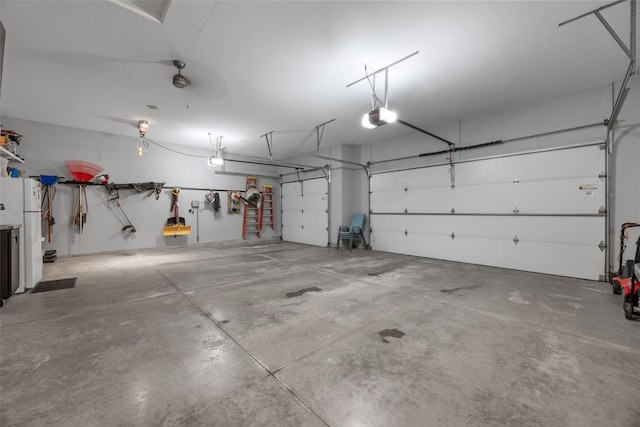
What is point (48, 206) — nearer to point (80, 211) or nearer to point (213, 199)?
point (80, 211)

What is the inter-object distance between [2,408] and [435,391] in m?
2.64

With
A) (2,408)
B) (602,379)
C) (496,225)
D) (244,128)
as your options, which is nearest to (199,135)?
(244,128)

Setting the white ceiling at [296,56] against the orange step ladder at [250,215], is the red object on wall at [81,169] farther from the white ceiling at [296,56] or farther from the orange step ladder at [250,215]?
the orange step ladder at [250,215]

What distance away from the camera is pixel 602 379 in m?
1.71

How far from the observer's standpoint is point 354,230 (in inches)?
293

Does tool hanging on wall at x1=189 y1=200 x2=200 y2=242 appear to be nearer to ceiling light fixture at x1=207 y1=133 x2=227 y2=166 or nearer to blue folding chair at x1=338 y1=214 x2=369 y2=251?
ceiling light fixture at x1=207 y1=133 x2=227 y2=166

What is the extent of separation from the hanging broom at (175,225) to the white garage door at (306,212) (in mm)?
3663

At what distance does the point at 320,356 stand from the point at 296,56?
360 centimetres

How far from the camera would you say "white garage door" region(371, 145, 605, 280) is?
4.24 metres

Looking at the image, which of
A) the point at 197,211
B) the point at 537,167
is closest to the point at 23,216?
the point at 197,211

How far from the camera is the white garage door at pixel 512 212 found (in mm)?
4238

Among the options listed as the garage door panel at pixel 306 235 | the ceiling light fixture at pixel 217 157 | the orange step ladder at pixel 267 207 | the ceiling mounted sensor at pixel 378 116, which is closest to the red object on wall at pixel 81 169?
the ceiling light fixture at pixel 217 157

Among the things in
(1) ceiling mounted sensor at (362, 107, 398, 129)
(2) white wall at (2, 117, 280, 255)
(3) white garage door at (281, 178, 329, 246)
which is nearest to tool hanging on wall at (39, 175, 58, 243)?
(2) white wall at (2, 117, 280, 255)

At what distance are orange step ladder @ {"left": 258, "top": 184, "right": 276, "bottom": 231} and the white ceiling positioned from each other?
4.67 metres
